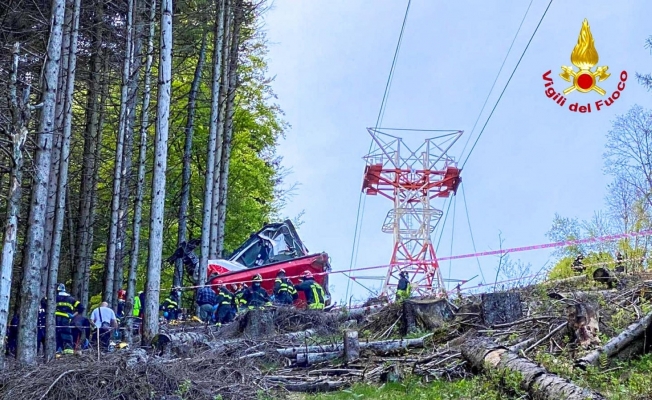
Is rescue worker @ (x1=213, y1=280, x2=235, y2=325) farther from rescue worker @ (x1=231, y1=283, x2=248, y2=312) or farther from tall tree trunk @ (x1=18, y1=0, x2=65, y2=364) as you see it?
tall tree trunk @ (x1=18, y1=0, x2=65, y2=364)

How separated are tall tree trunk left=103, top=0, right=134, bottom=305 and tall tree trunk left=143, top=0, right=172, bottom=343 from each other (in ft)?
17.0

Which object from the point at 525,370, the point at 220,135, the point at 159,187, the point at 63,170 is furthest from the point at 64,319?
the point at 220,135

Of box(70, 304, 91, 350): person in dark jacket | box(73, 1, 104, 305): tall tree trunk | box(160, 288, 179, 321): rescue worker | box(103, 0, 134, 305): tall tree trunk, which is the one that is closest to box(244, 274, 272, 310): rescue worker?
box(160, 288, 179, 321): rescue worker

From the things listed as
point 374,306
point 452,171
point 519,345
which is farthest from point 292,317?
point 452,171

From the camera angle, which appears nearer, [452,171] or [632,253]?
[632,253]

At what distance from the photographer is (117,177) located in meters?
20.6

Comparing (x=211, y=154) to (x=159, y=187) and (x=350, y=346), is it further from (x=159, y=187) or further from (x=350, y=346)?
(x=350, y=346)

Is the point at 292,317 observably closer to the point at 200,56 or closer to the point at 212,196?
the point at 212,196

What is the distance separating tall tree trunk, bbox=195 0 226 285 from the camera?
21812mm

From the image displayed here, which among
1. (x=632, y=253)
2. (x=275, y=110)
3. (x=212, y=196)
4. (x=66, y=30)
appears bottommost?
(x=632, y=253)

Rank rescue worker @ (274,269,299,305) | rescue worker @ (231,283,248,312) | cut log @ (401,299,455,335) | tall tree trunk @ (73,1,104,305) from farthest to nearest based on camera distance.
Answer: tall tree trunk @ (73,1,104,305), rescue worker @ (231,283,248,312), rescue worker @ (274,269,299,305), cut log @ (401,299,455,335)

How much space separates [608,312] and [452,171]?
12.3m

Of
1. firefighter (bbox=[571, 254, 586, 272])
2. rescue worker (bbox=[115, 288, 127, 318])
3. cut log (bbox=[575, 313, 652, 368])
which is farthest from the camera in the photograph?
rescue worker (bbox=[115, 288, 127, 318])

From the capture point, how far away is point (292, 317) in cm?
1450
